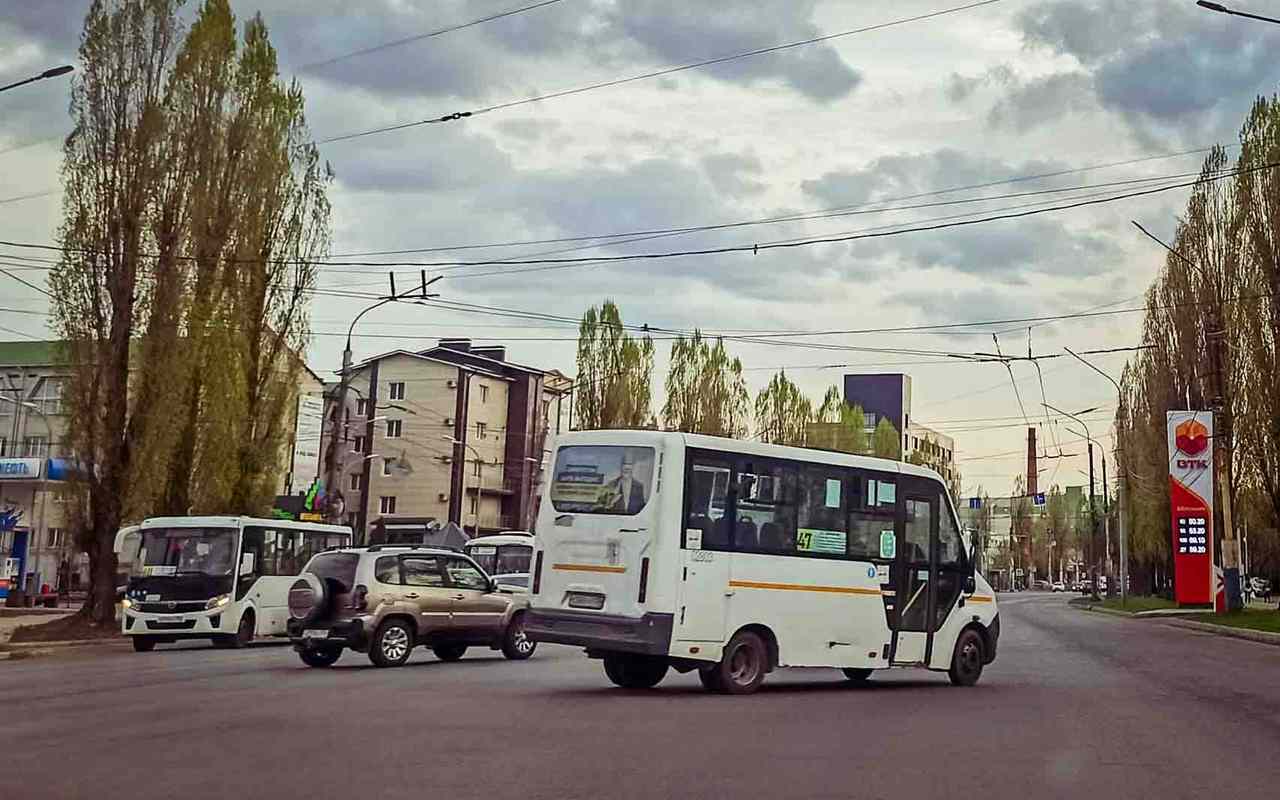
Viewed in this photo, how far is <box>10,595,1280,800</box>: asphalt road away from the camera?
887 centimetres

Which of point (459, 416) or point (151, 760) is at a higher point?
point (459, 416)

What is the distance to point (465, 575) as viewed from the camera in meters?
22.3

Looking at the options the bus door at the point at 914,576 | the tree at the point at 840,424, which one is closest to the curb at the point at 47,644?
the bus door at the point at 914,576

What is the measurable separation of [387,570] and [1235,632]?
25.0 m

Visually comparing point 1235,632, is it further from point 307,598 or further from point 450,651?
point 307,598

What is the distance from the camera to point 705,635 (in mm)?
15977

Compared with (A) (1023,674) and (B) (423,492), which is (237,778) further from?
(B) (423,492)

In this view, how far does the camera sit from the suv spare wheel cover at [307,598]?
20.5m

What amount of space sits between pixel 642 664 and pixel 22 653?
12.8 m

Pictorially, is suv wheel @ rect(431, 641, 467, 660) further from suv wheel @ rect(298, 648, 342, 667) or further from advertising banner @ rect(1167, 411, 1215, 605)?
advertising banner @ rect(1167, 411, 1215, 605)

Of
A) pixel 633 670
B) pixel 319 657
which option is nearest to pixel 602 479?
pixel 633 670

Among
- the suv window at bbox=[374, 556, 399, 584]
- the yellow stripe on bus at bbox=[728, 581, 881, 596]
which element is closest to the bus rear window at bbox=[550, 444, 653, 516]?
the yellow stripe on bus at bbox=[728, 581, 881, 596]

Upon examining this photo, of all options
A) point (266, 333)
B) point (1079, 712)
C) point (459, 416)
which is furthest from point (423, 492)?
point (1079, 712)

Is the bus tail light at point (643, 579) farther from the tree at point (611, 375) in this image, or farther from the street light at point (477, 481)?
the street light at point (477, 481)
